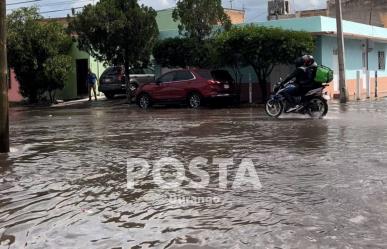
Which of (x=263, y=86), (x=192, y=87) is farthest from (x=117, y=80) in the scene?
(x=263, y=86)

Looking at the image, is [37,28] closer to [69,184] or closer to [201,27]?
[201,27]

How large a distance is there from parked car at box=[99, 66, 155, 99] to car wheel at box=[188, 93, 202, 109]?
700 centimetres

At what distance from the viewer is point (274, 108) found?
17.7 meters

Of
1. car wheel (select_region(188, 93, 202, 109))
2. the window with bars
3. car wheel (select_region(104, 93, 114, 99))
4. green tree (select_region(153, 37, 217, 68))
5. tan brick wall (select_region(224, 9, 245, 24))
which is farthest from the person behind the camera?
tan brick wall (select_region(224, 9, 245, 24))

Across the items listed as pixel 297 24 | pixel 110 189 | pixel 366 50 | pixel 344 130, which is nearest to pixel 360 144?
pixel 344 130

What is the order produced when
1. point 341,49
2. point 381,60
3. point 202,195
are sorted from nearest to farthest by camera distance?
1. point 202,195
2. point 341,49
3. point 381,60

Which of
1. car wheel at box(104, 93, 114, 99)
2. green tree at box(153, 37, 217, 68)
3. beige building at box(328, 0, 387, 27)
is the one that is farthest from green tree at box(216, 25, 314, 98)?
beige building at box(328, 0, 387, 27)

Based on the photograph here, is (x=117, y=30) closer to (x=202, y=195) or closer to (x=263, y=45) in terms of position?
(x=263, y=45)

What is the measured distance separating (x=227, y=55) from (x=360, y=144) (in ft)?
44.0

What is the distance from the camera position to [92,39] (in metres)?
27.4

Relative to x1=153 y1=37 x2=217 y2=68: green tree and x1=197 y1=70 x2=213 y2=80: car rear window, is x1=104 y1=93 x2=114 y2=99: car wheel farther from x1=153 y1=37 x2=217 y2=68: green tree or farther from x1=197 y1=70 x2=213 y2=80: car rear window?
x1=197 y1=70 x2=213 y2=80: car rear window

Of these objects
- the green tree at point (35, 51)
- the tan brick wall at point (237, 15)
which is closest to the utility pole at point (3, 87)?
the green tree at point (35, 51)

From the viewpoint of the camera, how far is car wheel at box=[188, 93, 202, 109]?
23.3 m

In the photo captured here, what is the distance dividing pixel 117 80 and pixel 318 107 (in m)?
15.6
